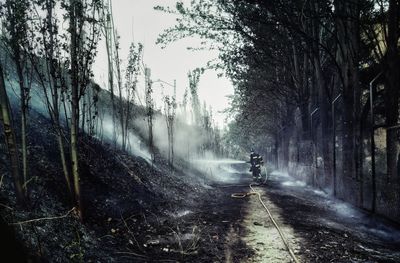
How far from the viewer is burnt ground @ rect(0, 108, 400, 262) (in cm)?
564

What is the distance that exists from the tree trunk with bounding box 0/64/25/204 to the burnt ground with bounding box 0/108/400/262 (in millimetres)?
349

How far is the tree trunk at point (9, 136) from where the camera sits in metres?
5.04

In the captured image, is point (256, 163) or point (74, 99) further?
point (256, 163)

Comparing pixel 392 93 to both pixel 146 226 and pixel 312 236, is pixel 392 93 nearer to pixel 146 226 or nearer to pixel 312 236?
pixel 312 236

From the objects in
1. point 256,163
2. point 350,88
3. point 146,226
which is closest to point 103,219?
point 146,226

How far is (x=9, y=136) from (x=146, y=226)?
404cm

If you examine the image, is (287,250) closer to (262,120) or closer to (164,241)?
(164,241)

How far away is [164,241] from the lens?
23.3 feet

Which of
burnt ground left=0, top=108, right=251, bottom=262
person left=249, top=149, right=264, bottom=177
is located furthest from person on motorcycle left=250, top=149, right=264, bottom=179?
burnt ground left=0, top=108, right=251, bottom=262

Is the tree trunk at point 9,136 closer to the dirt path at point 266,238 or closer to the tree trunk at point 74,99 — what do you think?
the tree trunk at point 74,99

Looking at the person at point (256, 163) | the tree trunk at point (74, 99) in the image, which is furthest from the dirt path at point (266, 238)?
the person at point (256, 163)

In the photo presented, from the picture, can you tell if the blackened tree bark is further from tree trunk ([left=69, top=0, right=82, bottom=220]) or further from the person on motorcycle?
the person on motorcycle

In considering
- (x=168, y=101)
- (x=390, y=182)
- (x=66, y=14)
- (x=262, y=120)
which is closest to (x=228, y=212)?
(x=390, y=182)

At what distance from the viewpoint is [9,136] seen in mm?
5230
